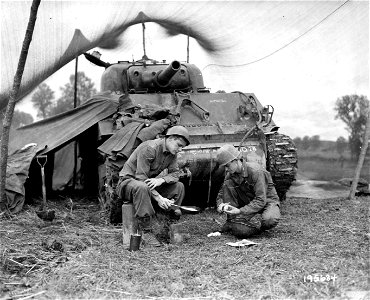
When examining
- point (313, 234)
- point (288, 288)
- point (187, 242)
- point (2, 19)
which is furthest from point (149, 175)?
point (2, 19)

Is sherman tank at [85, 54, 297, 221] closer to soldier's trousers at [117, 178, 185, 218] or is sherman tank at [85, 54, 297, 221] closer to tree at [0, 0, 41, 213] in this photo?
soldier's trousers at [117, 178, 185, 218]

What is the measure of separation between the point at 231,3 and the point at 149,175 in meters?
3.07

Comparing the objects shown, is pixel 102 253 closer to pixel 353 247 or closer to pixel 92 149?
pixel 353 247

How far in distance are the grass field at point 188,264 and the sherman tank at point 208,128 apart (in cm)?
105

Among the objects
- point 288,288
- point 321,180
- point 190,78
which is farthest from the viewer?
point 321,180

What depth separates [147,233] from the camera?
228 inches

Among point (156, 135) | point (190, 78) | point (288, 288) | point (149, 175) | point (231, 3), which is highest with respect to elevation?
point (231, 3)

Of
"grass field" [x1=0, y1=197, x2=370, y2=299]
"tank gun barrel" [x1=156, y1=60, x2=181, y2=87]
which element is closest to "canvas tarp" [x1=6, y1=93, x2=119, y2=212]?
"tank gun barrel" [x1=156, y1=60, x2=181, y2=87]

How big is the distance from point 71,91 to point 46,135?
23727 mm

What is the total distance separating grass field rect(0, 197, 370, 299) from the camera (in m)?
3.97

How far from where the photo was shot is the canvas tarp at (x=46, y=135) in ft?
26.1

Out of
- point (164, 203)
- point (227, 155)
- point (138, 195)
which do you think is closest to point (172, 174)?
point (164, 203)

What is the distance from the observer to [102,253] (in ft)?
16.9

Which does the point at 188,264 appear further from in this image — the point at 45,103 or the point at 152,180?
the point at 45,103
